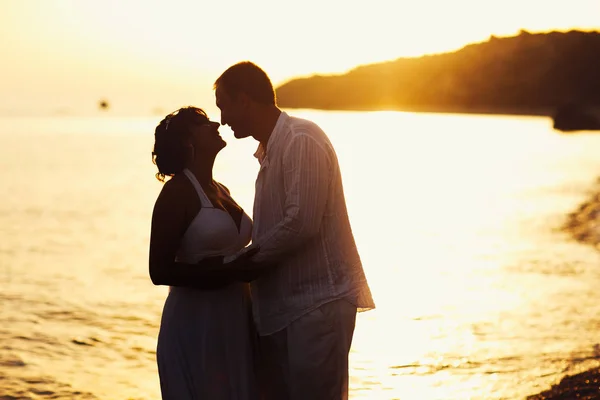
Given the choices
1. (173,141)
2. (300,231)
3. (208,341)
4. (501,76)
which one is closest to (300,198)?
(300,231)

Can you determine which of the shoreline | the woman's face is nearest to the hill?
the shoreline

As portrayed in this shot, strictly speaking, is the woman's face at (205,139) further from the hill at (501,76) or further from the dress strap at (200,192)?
the hill at (501,76)

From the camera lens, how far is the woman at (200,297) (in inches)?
158

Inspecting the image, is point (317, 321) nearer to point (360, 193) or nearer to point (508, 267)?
point (508, 267)

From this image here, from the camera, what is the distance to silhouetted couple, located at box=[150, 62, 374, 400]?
3.78m

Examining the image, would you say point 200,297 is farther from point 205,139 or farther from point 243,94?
point 243,94

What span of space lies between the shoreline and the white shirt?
143 inches

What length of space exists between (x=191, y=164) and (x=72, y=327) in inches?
249

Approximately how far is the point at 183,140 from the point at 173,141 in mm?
50

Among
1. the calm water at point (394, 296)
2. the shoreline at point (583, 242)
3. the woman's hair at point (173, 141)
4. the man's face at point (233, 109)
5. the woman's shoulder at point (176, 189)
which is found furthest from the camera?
the calm water at point (394, 296)

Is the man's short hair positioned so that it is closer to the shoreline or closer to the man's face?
the man's face

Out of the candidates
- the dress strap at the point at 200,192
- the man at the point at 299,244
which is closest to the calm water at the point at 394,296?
the man at the point at 299,244

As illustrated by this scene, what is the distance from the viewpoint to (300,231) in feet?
12.1

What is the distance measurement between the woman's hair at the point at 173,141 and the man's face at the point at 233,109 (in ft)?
0.96
